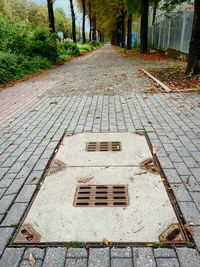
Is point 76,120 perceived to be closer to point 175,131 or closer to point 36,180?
point 175,131

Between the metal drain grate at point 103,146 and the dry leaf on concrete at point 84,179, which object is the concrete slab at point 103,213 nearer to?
the dry leaf on concrete at point 84,179

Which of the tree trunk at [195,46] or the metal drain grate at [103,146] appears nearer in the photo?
the metal drain grate at [103,146]

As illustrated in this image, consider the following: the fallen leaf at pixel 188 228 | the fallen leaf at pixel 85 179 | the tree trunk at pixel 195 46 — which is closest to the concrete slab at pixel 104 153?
the fallen leaf at pixel 85 179

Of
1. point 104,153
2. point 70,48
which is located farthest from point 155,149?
point 70,48

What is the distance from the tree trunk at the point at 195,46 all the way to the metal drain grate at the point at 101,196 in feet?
25.3

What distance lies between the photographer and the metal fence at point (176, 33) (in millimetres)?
16269

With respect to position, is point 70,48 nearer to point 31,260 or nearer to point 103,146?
point 103,146

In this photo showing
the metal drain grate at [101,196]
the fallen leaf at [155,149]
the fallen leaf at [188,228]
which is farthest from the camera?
the fallen leaf at [155,149]

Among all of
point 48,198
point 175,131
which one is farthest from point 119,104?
point 48,198

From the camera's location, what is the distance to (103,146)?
4309 mm

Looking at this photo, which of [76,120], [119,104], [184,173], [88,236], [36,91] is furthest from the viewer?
[36,91]

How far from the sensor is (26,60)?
13711 millimetres

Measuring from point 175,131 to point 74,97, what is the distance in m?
3.94

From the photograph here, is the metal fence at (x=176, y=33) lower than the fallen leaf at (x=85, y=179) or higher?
higher
